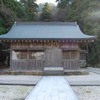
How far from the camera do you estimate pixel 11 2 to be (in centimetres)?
4066

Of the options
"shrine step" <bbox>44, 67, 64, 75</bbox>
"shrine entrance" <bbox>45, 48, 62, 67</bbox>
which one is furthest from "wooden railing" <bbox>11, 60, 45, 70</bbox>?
"shrine step" <bbox>44, 67, 64, 75</bbox>

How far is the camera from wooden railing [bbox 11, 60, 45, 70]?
2223 centimetres

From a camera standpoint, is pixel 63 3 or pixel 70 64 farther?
pixel 63 3

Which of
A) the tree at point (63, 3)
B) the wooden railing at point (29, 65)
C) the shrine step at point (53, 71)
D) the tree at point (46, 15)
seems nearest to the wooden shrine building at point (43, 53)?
the wooden railing at point (29, 65)

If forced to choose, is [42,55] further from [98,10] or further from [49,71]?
[98,10]

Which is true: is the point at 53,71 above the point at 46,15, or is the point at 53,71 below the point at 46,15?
below

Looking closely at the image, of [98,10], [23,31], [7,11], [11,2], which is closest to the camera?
[23,31]

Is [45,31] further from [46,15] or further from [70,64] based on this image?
[46,15]

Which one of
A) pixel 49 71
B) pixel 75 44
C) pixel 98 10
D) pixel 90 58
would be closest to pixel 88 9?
pixel 98 10

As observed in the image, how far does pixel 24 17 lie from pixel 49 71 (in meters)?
30.8

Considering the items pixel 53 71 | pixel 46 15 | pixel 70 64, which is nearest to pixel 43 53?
Result: pixel 53 71

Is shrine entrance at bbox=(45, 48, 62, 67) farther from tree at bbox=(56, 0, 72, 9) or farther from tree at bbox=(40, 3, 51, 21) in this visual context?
tree at bbox=(40, 3, 51, 21)

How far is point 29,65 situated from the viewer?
22.3m

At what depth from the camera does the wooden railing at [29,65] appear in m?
22.2
